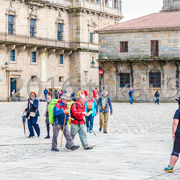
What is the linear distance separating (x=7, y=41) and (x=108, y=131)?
29.0 meters

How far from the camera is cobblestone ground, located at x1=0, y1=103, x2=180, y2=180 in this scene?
27.6 ft

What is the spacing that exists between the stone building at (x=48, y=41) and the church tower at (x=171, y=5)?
6074 millimetres

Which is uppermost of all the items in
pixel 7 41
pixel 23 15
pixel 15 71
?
pixel 23 15

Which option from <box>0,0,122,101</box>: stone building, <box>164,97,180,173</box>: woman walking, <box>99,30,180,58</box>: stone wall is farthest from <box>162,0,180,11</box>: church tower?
<box>164,97,180,173</box>: woman walking

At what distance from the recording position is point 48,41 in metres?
49.7

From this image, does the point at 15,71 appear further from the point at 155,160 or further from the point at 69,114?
the point at 155,160

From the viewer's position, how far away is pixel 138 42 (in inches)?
1604

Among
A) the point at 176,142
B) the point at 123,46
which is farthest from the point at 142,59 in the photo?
the point at 176,142

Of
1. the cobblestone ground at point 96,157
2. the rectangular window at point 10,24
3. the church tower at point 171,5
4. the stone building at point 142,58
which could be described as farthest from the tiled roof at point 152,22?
the cobblestone ground at point 96,157

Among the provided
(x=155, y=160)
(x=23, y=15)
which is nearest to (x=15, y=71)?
(x=23, y=15)

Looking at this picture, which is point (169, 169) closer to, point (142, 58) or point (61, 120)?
point (61, 120)

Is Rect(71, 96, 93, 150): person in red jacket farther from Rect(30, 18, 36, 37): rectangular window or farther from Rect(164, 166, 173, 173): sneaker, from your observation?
Rect(30, 18, 36, 37): rectangular window

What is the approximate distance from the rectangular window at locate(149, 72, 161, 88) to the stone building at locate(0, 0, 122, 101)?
40.6ft

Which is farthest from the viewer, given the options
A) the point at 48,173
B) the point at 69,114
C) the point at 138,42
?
the point at 138,42
